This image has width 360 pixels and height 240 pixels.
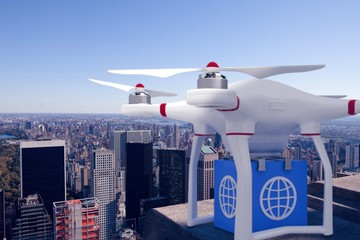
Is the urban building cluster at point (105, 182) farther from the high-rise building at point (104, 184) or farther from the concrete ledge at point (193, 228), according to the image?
the concrete ledge at point (193, 228)

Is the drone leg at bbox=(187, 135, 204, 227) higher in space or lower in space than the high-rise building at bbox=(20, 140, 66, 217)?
higher

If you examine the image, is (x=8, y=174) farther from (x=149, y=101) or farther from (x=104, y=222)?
(x=149, y=101)

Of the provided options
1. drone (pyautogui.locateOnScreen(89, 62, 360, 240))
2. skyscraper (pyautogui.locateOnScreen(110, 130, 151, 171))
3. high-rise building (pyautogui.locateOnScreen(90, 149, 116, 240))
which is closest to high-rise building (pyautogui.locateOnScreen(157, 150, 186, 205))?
high-rise building (pyautogui.locateOnScreen(90, 149, 116, 240))

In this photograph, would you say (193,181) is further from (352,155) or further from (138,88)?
Result: (352,155)

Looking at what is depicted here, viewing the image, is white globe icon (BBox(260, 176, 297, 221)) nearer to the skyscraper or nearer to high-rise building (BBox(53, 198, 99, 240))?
high-rise building (BBox(53, 198, 99, 240))

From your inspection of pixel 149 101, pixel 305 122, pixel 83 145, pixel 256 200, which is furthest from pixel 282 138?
pixel 83 145

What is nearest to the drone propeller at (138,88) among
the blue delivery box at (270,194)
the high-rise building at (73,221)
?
the blue delivery box at (270,194)
